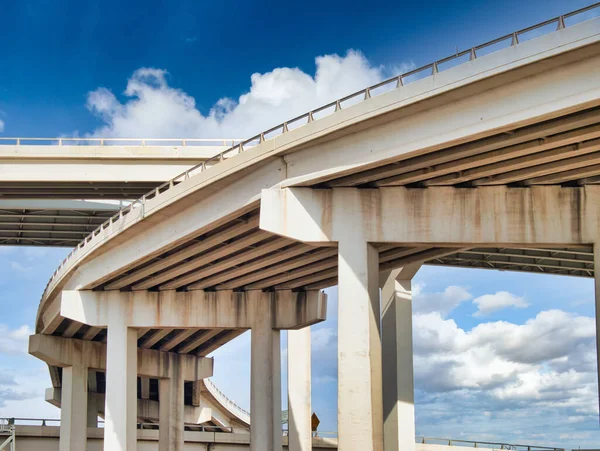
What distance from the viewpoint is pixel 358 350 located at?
29125 millimetres

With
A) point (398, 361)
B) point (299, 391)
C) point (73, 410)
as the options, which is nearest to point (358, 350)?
point (398, 361)

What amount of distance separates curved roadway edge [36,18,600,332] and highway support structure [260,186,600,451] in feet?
4.49

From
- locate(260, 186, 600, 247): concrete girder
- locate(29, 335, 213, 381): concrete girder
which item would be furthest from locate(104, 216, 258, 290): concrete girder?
locate(29, 335, 213, 381): concrete girder

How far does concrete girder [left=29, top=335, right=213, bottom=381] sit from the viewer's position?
5778 centimetres

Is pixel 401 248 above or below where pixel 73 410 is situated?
above

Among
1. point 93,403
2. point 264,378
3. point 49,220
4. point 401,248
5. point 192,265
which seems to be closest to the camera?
point 401,248

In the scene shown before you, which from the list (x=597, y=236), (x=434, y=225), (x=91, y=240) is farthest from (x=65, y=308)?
(x=597, y=236)

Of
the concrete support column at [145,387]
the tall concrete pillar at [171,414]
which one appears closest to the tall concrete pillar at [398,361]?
the tall concrete pillar at [171,414]

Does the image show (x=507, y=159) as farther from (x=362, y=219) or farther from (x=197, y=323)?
(x=197, y=323)

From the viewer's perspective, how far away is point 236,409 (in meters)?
87.8

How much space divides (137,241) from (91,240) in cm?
358

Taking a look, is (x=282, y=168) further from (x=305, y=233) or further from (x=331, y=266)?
(x=331, y=266)

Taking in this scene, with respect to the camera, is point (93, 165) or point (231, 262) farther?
point (93, 165)

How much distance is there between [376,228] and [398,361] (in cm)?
1476
